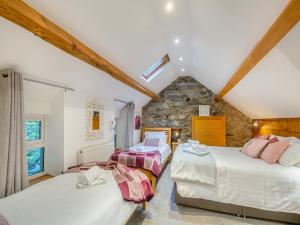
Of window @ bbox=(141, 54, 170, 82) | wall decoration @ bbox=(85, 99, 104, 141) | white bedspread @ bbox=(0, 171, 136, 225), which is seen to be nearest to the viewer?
white bedspread @ bbox=(0, 171, 136, 225)

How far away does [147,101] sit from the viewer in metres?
5.66

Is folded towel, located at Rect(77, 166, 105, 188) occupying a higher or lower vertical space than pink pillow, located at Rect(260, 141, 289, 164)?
lower

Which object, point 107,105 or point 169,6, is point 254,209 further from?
point 107,105

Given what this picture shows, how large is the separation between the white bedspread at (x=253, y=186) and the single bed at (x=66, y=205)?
1107 mm

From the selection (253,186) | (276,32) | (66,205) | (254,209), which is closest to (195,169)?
(253,186)

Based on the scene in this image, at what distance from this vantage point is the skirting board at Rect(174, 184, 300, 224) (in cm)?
202

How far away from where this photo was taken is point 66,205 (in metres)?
1.35

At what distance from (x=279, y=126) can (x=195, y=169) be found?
7.80 ft

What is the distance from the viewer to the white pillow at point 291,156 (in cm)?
208

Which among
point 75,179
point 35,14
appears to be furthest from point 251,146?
point 35,14

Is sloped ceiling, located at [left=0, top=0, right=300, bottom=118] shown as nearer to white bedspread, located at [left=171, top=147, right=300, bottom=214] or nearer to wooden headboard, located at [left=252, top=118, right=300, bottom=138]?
wooden headboard, located at [left=252, top=118, right=300, bottom=138]

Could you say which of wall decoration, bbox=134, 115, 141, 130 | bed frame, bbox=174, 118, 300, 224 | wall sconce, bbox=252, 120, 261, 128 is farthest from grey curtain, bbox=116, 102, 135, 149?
wall sconce, bbox=252, 120, 261, 128

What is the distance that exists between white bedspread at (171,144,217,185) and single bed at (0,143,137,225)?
89 centimetres

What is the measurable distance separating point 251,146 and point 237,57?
1612 millimetres
